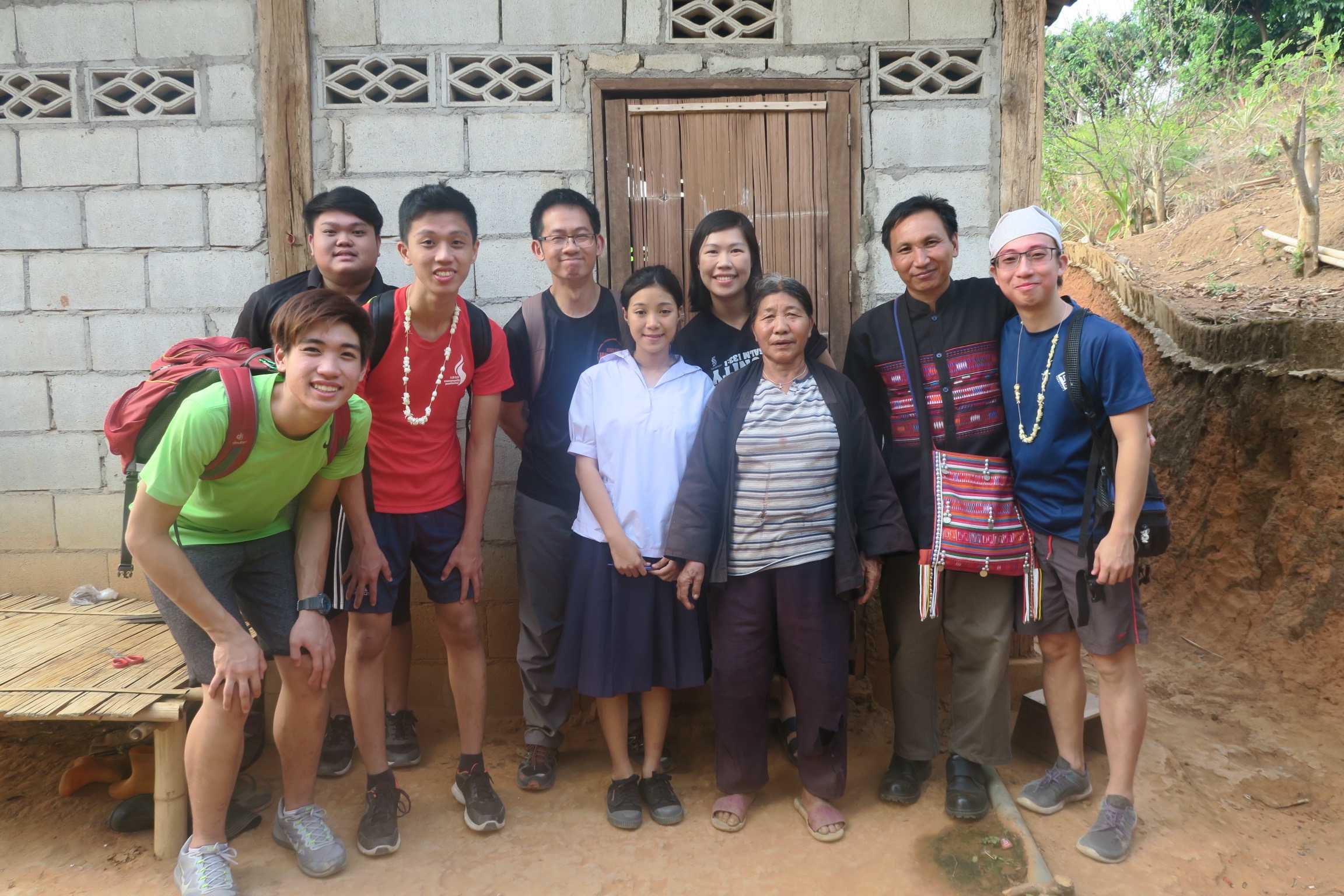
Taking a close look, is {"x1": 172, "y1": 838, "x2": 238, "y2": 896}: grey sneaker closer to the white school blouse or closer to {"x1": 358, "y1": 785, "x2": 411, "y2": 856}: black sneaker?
{"x1": 358, "y1": 785, "x2": 411, "y2": 856}: black sneaker

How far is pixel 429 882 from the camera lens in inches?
111

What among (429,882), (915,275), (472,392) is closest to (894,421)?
(915,275)

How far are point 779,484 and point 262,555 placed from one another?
1635 mm

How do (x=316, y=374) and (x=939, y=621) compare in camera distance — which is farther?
(x=939, y=621)

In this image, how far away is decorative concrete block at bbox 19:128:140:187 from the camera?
374 centimetres

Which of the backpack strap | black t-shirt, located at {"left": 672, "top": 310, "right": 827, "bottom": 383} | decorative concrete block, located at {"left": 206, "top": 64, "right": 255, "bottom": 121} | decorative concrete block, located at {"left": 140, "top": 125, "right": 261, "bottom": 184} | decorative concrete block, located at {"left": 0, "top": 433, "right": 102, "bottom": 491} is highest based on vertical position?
decorative concrete block, located at {"left": 206, "top": 64, "right": 255, "bottom": 121}

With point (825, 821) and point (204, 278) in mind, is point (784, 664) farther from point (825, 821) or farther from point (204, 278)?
point (204, 278)

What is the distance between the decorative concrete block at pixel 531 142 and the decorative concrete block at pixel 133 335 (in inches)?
46.7

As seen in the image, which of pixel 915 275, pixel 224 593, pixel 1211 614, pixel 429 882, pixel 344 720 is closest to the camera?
pixel 224 593

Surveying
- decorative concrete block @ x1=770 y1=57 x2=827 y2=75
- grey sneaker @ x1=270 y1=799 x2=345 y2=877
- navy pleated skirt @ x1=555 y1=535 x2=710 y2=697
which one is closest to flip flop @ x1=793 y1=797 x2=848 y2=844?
navy pleated skirt @ x1=555 y1=535 x2=710 y2=697

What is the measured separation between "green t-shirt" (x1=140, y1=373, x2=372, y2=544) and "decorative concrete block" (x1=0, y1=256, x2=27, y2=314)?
6.45 feet

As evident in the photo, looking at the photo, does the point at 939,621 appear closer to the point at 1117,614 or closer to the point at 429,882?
the point at 1117,614

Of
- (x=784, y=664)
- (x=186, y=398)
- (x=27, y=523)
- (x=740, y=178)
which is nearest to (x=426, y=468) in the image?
(x=186, y=398)

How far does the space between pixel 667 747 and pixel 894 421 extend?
1652mm
